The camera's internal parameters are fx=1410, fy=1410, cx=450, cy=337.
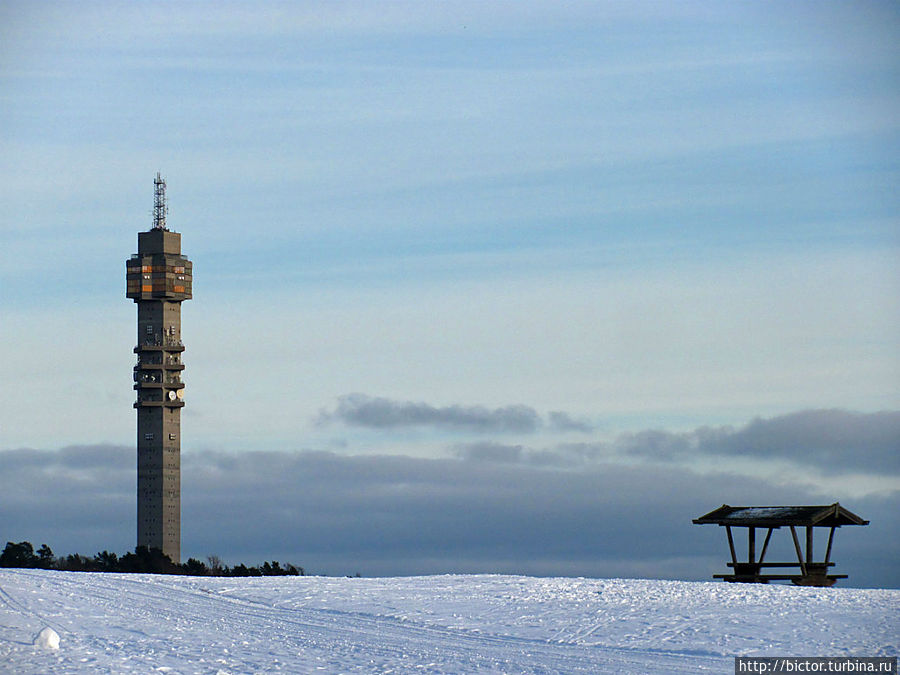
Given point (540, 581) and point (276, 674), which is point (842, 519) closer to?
point (540, 581)

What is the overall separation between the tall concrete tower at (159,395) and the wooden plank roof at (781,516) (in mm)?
105710

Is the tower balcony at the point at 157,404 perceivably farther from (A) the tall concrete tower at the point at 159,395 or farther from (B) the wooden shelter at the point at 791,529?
(B) the wooden shelter at the point at 791,529

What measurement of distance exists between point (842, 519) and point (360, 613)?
57.4 ft

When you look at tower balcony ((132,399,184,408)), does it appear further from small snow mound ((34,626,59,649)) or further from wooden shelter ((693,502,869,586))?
small snow mound ((34,626,59,649))

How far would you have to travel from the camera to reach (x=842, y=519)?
4106 centimetres

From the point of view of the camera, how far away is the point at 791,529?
134 feet

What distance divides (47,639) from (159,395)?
120237 millimetres

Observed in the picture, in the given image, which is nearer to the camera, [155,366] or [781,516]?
[781,516]

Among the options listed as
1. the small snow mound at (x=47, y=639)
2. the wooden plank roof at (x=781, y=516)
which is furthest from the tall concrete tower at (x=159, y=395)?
the small snow mound at (x=47, y=639)

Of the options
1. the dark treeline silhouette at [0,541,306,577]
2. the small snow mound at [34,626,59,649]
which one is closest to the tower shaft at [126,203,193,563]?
the dark treeline silhouette at [0,541,306,577]

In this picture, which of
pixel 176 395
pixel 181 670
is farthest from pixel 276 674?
pixel 176 395

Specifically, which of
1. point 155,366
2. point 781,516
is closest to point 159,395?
point 155,366

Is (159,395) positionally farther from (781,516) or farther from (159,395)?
(781,516)

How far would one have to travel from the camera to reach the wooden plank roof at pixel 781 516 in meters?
40.6
